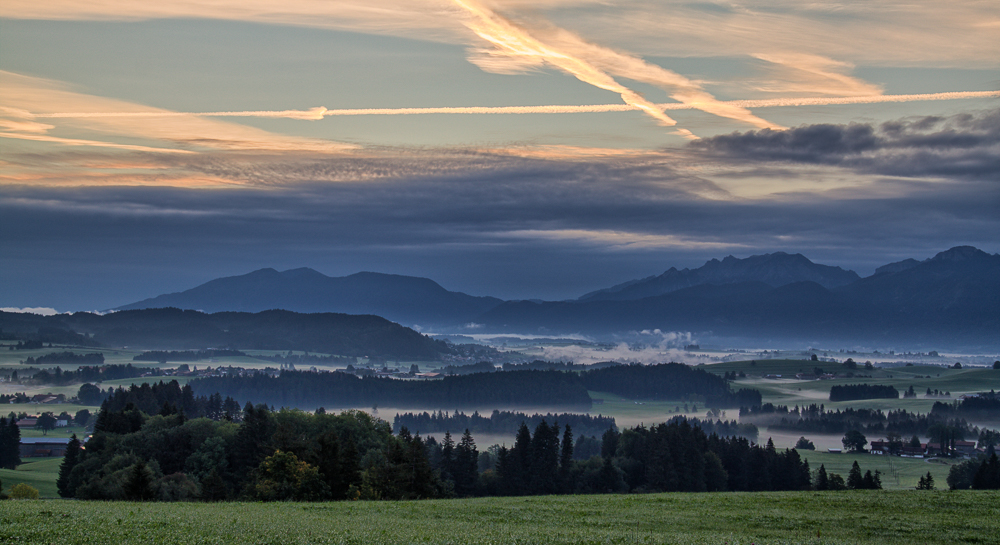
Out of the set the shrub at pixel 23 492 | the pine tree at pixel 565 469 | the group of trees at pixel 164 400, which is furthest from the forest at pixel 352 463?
the group of trees at pixel 164 400

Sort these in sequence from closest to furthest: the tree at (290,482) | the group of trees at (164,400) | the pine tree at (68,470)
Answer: the tree at (290,482) → the pine tree at (68,470) → the group of trees at (164,400)

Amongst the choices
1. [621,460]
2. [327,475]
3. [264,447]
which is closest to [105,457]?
[264,447]

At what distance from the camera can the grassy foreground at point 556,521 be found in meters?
31.5

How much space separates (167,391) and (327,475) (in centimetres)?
13100

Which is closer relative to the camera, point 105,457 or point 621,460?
point 105,457

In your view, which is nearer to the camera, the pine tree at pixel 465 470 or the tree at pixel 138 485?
the tree at pixel 138 485

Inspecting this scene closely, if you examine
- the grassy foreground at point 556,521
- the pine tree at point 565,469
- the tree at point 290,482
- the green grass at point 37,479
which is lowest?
the green grass at point 37,479

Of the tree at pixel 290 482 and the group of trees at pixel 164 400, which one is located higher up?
the tree at pixel 290 482

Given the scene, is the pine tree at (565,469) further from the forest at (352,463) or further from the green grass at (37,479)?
the green grass at (37,479)

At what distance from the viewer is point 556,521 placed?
42.7m

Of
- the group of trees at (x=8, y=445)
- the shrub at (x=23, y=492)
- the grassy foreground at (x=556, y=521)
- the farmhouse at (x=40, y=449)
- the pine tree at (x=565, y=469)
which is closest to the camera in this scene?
the grassy foreground at (x=556, y=521)

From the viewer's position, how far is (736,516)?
4494 centimetres

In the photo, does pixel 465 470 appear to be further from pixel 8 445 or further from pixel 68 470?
pixel 8 445

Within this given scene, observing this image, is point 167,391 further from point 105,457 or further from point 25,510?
point 25,510
